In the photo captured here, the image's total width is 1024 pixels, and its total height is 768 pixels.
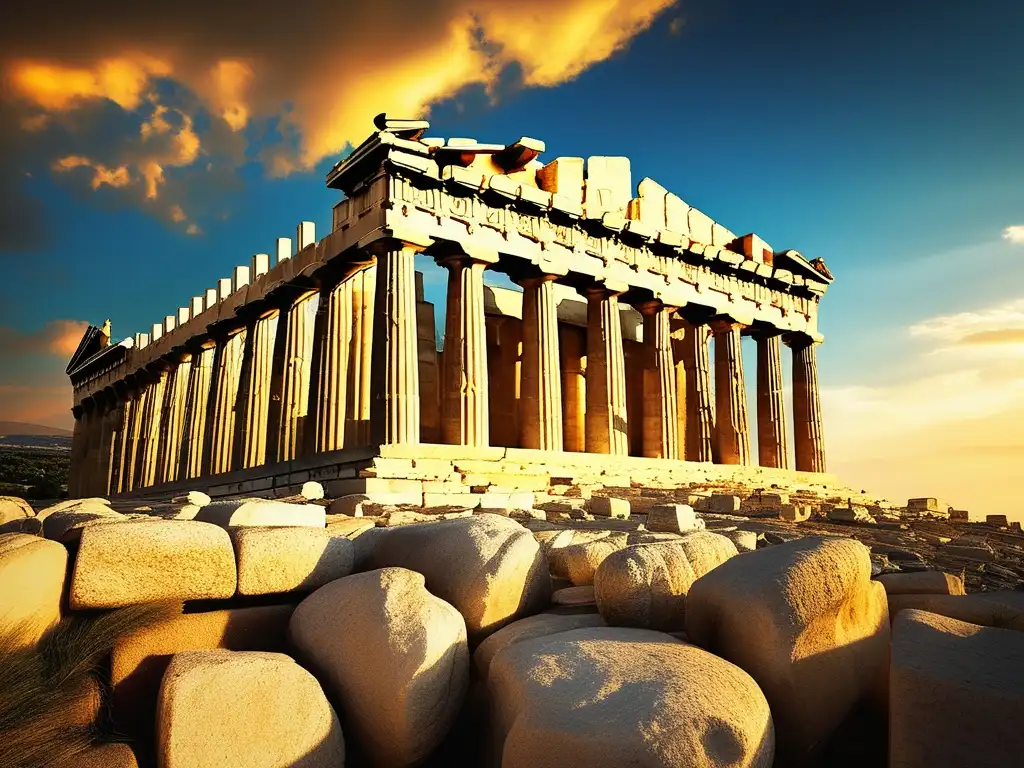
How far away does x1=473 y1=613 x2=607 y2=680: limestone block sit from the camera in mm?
4195

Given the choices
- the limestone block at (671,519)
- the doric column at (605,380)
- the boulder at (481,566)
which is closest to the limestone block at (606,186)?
the doric column at (605,380)

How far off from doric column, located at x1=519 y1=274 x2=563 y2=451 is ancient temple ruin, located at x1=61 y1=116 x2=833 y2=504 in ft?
0.19

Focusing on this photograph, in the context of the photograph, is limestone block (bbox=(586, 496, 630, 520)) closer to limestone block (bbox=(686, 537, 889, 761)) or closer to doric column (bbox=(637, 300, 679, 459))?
limestone block (bbox=(686, 537, 889, 761))

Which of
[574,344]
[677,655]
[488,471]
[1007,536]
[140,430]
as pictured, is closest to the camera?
[677,655]

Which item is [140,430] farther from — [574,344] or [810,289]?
[810,289]

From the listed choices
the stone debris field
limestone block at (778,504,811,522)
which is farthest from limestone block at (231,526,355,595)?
limestone block at (778,504,811,522)

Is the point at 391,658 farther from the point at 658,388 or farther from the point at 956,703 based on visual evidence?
the point at 658,388

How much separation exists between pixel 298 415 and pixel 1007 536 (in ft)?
55.1

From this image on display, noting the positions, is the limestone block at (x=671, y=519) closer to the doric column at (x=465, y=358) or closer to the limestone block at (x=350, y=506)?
the limestone block at (x=350, y=506)

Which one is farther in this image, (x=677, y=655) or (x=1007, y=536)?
(x=1007, y=536)

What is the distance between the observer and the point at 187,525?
455 cm

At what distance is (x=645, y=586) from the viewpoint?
174 inches

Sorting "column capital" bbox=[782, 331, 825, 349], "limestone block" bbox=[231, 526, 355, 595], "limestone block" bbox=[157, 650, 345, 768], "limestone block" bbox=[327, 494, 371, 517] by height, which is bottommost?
"limestone block" bbox=[157, 650, 345, 768]

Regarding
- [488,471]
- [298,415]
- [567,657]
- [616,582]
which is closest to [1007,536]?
[488,471]
